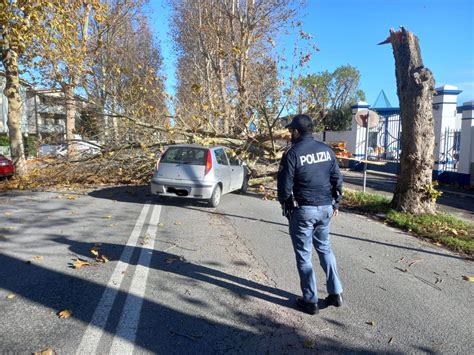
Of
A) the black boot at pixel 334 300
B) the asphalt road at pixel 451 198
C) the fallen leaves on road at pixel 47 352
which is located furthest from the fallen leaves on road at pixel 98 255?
the asphalt road at pixel 451 198

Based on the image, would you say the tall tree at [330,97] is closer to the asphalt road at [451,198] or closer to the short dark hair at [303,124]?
the asphalt road at [451,198]

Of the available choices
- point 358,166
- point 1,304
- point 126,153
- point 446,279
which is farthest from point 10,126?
point 358,166

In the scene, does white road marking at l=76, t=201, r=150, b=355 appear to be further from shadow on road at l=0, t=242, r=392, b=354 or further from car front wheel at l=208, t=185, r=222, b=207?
Result: car front wheel at l=208, t=185, r=222, b=207

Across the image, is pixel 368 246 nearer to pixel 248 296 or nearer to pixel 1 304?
pixel 248 296

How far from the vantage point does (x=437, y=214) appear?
27.1ft

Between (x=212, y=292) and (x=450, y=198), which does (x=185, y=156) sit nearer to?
(x=212, y=292)

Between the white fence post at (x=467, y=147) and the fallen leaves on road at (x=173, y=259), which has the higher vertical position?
the white fence post at (x=467, y=147)

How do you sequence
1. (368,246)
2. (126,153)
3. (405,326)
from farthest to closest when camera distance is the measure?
1. (126,153)
2. (368,246)
3. (405,326)

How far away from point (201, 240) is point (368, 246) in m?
2.71

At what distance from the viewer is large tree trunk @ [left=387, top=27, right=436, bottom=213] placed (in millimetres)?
8258

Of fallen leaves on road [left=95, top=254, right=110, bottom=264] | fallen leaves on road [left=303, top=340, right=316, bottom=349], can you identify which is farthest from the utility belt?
fallen leaves on road [left=95, top=254, right=110, bottom=264]

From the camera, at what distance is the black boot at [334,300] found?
12.7ft

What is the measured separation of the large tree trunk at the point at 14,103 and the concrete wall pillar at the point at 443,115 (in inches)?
639

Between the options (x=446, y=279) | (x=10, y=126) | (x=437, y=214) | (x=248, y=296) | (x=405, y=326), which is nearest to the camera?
(x=405, y=326)
